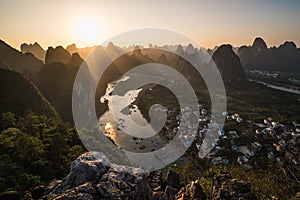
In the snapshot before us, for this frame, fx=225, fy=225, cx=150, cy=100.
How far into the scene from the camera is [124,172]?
8.72 meters

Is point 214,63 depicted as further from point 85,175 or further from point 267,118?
point 85,175

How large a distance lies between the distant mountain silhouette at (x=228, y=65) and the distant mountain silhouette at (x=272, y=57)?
68.7 metres

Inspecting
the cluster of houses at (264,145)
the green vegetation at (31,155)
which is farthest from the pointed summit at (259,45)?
the green vegetation at (31,155)

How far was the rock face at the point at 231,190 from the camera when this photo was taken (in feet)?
32.4

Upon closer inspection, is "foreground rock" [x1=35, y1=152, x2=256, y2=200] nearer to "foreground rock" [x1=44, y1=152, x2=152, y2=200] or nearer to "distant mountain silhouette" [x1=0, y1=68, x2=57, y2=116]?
"foreground rock" [x1=44, y1=152, x2=152, y2=200]

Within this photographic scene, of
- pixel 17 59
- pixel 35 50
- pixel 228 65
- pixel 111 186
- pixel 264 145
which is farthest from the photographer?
pixel 35 50

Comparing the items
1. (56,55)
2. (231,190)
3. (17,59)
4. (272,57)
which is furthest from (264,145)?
(272,57)

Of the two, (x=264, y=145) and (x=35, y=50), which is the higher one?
(x=35, y=50)

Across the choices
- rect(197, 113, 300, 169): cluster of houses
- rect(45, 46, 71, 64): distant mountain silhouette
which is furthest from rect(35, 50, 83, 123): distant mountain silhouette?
rect(197, 113, 300, 169): cluster of houses

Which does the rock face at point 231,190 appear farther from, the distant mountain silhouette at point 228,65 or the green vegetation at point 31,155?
the distant mountain silhouette at point 228,65

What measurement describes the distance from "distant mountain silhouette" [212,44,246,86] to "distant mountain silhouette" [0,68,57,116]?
8190cm

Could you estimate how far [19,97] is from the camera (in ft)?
113

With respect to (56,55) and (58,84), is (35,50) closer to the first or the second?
(56,55)

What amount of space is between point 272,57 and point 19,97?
174 m
